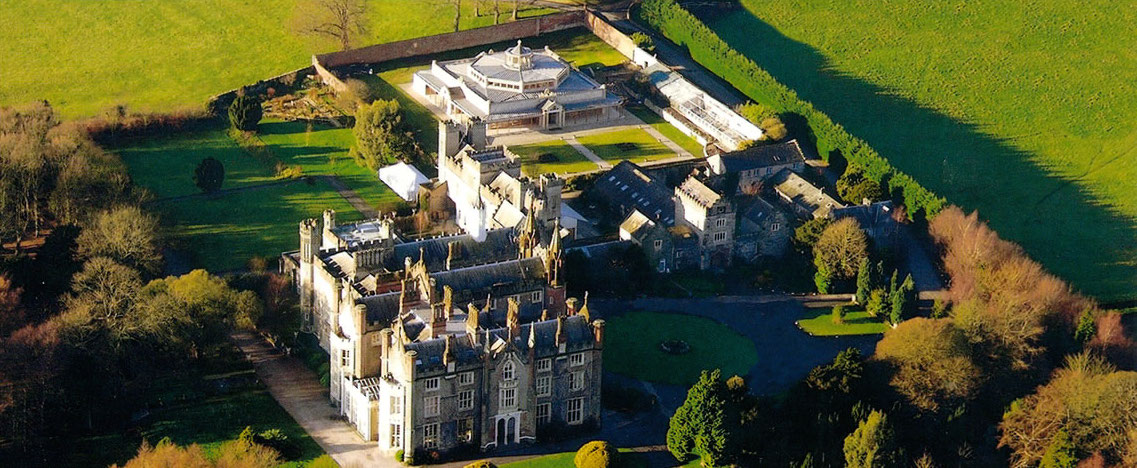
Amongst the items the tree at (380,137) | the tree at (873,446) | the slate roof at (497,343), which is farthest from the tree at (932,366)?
the tree at (380,137)

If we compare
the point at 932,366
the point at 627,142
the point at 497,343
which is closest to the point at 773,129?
the point at 627,142

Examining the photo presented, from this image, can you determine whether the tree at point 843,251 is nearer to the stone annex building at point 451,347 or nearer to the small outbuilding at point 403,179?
the stone annex building at point 451,347

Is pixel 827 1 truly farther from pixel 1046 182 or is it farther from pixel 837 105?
pixel 1046 182

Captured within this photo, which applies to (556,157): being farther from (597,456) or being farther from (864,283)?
(597,456)

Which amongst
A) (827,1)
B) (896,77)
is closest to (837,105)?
(896,77)

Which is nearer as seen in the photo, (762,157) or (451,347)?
(451,347)

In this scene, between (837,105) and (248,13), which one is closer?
(837,105)

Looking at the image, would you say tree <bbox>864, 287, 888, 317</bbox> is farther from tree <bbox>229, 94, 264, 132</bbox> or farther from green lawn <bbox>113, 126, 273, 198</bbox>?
tree <bbox>229, 94, 264, 132</bbox>
